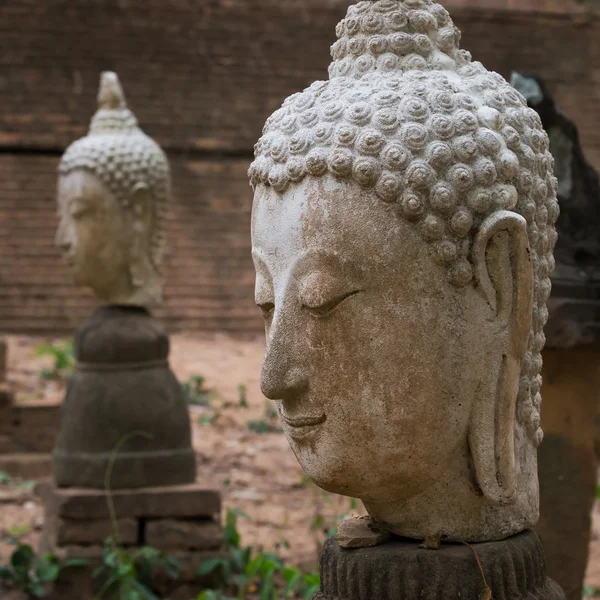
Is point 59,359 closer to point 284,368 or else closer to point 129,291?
point 129,291

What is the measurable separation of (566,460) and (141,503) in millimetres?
2456

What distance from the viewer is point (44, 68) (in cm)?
1145

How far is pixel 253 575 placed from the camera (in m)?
5.51

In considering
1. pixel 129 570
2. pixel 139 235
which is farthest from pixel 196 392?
pixel 129 570

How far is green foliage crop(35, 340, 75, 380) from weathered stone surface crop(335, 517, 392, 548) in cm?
737

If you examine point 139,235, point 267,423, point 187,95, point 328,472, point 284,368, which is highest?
point 187,95

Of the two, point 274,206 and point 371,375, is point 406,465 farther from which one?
point 274,206

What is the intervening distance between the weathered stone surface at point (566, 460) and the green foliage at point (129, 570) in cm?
204

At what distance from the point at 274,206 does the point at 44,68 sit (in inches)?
373

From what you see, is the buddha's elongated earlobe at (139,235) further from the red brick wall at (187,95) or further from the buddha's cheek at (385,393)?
the red brick wall at (187,95)

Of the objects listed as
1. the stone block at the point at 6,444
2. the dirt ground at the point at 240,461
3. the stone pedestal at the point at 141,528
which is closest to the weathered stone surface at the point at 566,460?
the dirt ground at the point at 240,461

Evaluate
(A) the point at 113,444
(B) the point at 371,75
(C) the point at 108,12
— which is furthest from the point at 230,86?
(B) the point at 371,75

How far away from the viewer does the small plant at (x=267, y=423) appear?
8.92m

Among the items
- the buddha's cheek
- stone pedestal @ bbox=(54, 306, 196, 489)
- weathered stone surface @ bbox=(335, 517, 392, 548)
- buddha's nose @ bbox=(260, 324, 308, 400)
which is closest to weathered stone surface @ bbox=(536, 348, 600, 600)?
weathered stone surface @ bbox=(335, 517, 392, 548)
